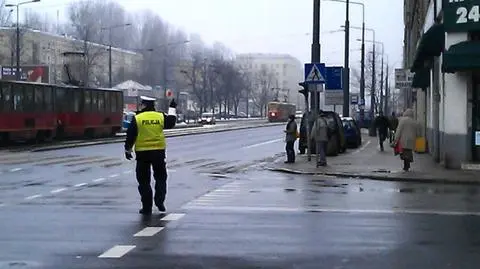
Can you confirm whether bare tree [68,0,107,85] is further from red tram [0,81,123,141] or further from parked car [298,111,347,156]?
parked car [298,111,347,156]

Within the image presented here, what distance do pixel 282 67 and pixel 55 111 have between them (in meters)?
136

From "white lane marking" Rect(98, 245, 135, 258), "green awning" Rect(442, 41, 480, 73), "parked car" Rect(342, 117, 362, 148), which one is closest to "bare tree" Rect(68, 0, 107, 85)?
"parked car" Rect(342, 117, 362, 148)

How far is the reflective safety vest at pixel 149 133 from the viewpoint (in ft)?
41.6

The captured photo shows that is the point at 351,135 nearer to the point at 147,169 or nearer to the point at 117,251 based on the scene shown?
the point at 147,169

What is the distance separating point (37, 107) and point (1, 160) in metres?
13.5

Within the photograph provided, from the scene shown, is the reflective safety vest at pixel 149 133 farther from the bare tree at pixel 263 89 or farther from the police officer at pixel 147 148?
the bare tree at pixel 263 89

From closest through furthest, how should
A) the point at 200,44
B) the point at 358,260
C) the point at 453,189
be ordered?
the point at 358,260, the point at 453,189, the point at 200,44

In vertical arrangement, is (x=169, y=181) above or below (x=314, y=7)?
below

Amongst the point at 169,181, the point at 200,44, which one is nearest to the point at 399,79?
the point at 169,181

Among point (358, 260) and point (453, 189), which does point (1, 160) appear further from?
point (358, 260)

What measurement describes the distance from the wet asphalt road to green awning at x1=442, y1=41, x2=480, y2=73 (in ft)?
12.5

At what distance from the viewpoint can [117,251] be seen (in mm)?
9344

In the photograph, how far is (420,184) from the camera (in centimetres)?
1922

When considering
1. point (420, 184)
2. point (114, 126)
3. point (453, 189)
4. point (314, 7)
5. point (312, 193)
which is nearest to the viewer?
point (312, 193)
